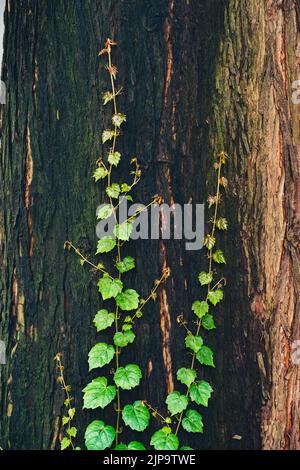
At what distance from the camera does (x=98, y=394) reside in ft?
7.63

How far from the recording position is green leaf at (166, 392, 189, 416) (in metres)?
2.33

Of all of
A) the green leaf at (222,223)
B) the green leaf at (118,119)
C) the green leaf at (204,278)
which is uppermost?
the green leaf at (118,119)

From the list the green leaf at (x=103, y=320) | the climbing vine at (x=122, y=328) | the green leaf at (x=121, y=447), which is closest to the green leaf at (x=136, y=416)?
the climbing vine at (x=122, y=328)

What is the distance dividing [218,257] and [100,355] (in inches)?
25.0

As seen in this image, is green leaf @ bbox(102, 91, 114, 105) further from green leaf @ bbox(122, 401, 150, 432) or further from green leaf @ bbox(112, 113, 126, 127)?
green leaf @ bbox(122, 401, 150, 432)

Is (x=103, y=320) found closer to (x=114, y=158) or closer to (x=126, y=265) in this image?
(x=126, y=265)

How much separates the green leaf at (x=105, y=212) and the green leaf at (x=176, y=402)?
0.79m

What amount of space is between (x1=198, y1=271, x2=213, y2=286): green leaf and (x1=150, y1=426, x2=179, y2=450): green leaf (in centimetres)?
63

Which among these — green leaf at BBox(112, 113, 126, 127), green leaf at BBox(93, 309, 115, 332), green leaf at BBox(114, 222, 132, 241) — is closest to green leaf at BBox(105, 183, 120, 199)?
green leaf at BBox(114, 222, 132, 241)

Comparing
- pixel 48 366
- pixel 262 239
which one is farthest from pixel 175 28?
pixel 48 366

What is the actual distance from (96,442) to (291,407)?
2.81 ft

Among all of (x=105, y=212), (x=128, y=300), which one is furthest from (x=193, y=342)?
(x=105, y=212)

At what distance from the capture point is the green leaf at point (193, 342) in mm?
2369

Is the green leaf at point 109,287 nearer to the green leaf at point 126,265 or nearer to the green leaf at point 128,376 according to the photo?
→ the green leaf at point 126,265
